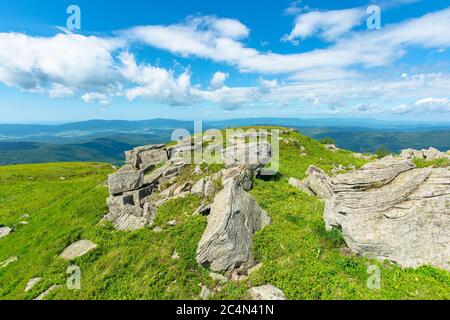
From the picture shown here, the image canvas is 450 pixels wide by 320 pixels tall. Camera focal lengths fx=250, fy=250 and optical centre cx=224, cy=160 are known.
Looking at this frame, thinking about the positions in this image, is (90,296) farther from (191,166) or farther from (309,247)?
(191,166)

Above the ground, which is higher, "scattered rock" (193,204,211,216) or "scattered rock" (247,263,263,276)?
"scattered rock" (193,204,211,216)

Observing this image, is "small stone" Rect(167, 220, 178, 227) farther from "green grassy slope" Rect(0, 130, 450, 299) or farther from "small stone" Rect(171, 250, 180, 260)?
"small stone" Rect(171, 250, 180, 260)

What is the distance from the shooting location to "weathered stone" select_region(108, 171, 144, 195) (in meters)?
23.5

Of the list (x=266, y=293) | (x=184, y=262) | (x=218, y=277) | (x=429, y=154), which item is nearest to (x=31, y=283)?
(x=184, y=262)

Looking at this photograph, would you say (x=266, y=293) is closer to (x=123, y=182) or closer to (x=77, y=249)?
(x=77, y=249)

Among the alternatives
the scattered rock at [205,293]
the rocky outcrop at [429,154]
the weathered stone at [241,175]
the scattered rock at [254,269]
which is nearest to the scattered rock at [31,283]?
the scattered rock at [205,293]

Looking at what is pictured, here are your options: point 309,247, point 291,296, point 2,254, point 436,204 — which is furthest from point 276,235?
point 2,254

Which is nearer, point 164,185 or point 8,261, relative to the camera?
point 8,261

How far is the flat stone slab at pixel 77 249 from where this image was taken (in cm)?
1712

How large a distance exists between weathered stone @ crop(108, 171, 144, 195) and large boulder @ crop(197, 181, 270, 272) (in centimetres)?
995

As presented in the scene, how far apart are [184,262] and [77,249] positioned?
8.53 metres

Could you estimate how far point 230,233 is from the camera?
15.2m

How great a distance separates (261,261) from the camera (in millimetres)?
14969

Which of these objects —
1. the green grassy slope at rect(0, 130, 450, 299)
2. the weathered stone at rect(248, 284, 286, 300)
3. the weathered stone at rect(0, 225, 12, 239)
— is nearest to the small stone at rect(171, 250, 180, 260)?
the green grassy slope at rect(0, 130, 450, 299)
